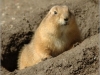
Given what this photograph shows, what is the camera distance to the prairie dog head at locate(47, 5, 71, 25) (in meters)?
7.01

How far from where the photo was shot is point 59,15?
279 inches

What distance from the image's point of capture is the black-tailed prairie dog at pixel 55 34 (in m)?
7.16

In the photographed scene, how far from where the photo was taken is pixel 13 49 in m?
8.90

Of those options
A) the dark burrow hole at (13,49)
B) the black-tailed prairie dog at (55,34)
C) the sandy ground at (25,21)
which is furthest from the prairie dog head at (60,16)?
the dark burrow hole at (13,49)

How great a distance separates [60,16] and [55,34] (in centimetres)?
46

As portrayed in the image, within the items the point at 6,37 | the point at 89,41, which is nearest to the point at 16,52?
the point at 6,37

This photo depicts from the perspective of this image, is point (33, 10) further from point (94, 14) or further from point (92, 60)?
point (92, 60)

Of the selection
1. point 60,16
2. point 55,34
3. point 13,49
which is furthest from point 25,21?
point 60,16

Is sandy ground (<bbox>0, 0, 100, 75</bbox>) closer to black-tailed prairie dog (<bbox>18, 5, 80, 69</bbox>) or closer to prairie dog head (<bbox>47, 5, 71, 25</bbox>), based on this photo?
black-tailed prairie dog (<bbox>18, 5, 80, 69</bbox>)

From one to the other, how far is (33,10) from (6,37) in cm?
99

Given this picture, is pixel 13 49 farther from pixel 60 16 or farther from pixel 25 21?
pixel 60 16

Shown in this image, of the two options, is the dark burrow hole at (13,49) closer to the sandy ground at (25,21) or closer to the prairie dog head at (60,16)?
the sandy ground at (25,21)

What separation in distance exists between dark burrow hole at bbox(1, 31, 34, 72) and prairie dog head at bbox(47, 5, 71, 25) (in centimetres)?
157

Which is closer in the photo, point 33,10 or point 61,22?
point 61,22
